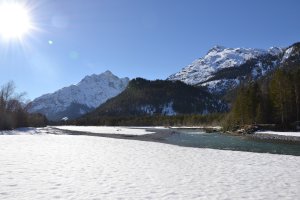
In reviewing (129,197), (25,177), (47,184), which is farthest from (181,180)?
(25,177)

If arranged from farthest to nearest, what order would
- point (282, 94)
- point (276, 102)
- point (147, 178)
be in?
point (276, 102), point (282, 94), point (147, 178)

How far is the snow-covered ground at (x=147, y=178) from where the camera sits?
49.1ft

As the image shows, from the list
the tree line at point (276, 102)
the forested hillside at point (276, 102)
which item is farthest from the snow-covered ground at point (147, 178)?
the forested hillside at point (276, 102)

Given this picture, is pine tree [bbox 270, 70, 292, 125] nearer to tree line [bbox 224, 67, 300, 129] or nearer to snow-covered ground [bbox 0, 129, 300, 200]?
tree line [bbox 224, 67, 300, 129]

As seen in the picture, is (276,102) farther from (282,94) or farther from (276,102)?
(282,94)

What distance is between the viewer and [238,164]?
80.8ft

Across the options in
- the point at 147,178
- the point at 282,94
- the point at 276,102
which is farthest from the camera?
the point at 276,102

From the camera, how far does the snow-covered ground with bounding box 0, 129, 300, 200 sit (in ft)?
49.1

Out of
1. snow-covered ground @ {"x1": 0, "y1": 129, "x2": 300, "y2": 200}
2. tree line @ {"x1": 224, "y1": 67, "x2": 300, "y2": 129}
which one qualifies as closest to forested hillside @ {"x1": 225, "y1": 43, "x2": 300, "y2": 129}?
tree line @ {"x1": 224, "y1": 67, "x2": 300, "y2": 129}

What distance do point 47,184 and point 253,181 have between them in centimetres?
1054

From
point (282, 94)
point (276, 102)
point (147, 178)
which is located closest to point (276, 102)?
point (276, 102)

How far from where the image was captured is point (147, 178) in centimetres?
1888

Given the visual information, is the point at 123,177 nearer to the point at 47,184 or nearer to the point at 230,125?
the point at 47,184

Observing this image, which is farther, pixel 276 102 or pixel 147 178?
pixel 276 102
